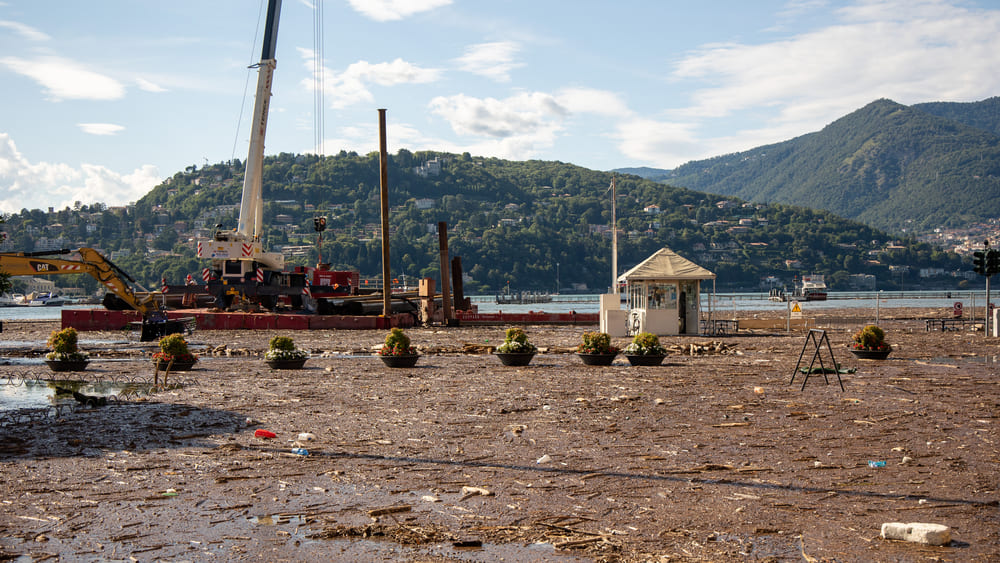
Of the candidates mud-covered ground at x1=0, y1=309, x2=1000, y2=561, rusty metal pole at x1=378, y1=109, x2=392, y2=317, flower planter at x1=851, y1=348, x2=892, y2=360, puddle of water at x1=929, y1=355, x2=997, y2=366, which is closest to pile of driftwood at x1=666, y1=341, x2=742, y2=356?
flower planter at x1=851, y1=348, x2=892, y2=360

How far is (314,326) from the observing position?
42.9 metres

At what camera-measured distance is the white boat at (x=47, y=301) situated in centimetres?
16969

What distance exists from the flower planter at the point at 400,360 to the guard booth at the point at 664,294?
13036mm

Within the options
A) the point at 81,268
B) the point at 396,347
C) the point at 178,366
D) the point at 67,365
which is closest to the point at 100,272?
the point at 81,268

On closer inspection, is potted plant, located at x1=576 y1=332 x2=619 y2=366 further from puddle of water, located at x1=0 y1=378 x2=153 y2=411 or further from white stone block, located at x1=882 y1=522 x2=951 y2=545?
white stone block, located at x1=882 y1=522 x2=951 y2=545

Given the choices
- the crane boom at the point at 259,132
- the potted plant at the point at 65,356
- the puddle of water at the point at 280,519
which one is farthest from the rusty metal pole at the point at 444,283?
the puddle of water at the point at 280,519

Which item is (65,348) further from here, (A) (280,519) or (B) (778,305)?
(B) (778,305)

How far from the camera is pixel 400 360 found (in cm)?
2194

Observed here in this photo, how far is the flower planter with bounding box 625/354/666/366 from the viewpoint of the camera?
21844 mm

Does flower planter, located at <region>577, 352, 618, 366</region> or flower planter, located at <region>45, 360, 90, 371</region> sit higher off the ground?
flower planter, located at <region>45, 360, 90, 371</region>

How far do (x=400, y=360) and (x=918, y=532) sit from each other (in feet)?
54.5

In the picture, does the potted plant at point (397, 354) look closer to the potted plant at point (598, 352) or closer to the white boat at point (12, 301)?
Result: the potted plant at point (598, 352)

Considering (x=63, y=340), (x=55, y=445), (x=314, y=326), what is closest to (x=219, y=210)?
(x=314, y=326)

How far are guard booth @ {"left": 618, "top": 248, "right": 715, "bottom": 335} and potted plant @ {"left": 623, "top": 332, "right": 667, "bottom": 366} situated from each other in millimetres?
10667
